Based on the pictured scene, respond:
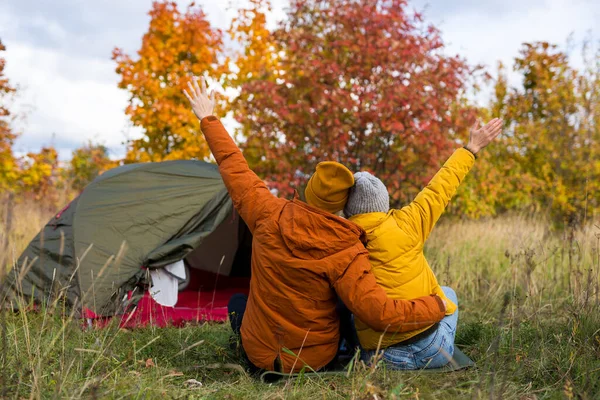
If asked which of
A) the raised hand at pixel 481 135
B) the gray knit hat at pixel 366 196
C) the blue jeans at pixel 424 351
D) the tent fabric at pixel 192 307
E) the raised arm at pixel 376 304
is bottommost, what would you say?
the tent fabric at pixel 192 307

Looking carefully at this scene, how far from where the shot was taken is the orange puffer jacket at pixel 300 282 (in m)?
2.79

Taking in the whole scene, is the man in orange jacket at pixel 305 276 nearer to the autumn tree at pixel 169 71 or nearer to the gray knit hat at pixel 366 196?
the gray knit hat at pixel 366 196

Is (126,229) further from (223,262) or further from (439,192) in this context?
(439,192)

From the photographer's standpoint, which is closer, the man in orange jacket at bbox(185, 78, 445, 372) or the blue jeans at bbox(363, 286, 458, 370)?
the man in orange jacket at bbox(185, 78, 445, 372)

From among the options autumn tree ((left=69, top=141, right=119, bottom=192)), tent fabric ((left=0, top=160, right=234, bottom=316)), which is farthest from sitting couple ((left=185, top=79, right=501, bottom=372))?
autumn tree ((left=69, top=141, right=119, bottom=192))

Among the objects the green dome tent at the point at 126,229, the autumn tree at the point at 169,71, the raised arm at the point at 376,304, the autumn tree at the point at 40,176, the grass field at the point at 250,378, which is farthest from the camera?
the autumn tree at the point at 40,176

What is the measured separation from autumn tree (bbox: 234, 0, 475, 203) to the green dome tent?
1.55m

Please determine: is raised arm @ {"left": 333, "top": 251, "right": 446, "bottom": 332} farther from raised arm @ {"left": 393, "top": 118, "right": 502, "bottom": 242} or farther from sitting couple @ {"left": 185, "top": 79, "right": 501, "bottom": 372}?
raised arm @ {"left": 393, "top": 118, "right": 502, "bottom": 242}

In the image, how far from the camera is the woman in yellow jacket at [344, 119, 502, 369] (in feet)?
9.65

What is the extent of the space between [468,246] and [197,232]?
12.0 ft

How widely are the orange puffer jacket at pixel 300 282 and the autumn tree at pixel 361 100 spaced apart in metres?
3.49

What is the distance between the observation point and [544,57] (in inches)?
436

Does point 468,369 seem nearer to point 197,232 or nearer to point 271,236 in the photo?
point 271,236

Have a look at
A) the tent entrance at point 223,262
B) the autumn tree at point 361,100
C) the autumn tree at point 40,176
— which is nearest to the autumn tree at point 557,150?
the autumn tree at point 361,100
